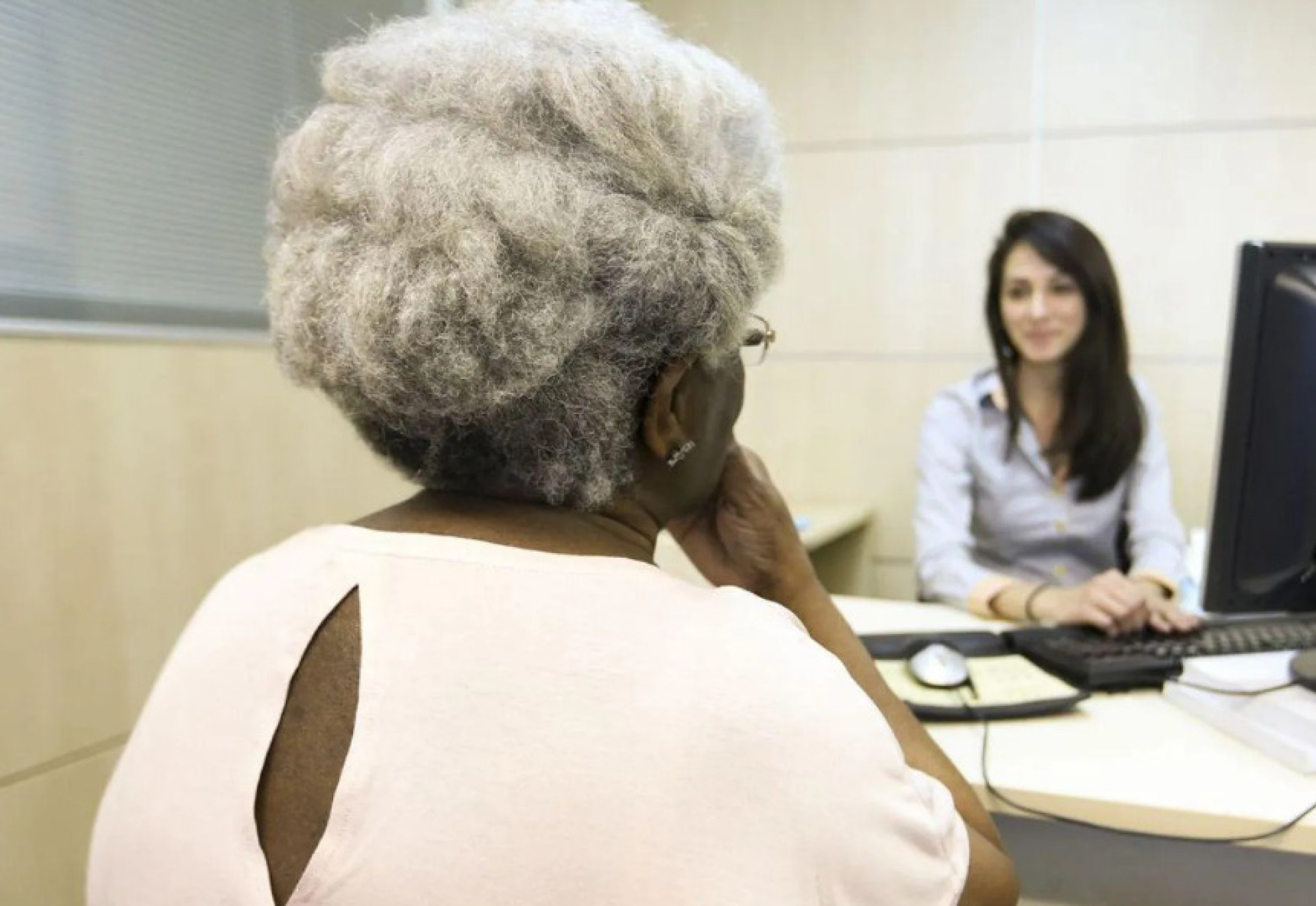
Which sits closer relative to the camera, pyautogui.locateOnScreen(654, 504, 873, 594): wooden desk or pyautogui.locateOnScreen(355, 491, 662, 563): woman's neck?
pyautogui.locateOnScreen(355, 491, 662, 563): woman's neck

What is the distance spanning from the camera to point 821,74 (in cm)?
288

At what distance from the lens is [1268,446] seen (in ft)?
3.60

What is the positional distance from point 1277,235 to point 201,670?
9.30 feet

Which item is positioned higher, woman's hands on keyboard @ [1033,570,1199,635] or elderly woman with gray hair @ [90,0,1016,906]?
elderly woman with gray hair @ [90,0,1016,906]

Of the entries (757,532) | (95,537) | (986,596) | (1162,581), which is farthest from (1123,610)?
(95,537)

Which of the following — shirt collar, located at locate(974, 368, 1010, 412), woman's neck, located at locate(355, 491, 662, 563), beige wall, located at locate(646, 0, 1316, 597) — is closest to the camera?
woman's neck, located at locate(355, 491, 662, 563)

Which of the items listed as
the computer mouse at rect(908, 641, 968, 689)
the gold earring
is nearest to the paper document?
the computer mouse at rect(908, 641, 968, 689)

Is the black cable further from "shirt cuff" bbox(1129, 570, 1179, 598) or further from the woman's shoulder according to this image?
the woman's shoulder

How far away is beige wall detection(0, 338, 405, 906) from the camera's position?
1238 mm

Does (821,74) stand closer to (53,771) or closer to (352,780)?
(53,771)

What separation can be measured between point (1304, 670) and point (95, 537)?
158 centimetres

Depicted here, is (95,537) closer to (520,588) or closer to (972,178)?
(520,588)

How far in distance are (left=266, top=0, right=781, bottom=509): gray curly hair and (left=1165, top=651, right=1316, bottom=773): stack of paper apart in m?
0.71

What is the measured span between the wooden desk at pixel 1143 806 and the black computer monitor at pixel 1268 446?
20 centimetres
